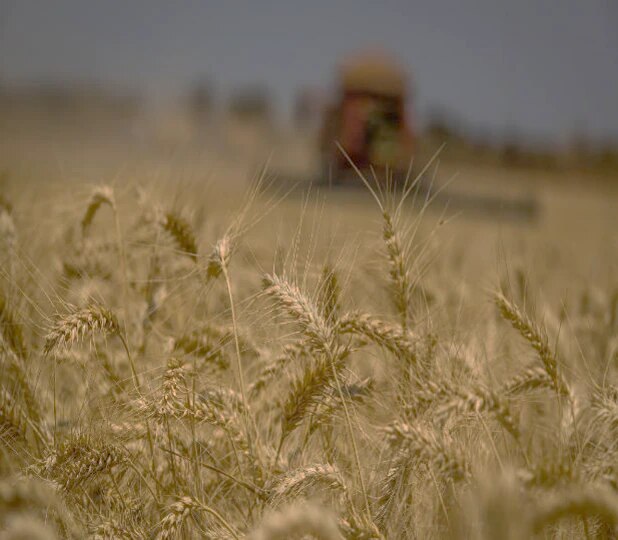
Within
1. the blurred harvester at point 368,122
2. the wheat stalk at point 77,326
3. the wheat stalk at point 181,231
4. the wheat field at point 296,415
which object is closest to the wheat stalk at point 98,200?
the wheat field at point 296,415

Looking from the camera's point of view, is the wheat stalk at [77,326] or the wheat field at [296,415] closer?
the wheat field at [296,415]

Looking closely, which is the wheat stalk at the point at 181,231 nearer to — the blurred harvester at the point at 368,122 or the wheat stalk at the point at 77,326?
the wheat stalk at the point at 77,326

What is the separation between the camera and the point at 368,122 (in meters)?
18.2

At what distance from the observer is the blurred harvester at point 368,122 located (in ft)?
57.6

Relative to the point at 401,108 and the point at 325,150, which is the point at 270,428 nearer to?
the point at 325,150

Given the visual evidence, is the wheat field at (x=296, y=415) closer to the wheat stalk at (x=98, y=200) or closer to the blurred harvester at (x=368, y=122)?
the wheat stalk at (x=98, y=200)

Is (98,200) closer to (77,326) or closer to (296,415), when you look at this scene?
(77,326)

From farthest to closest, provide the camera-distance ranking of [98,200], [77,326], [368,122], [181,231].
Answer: [368,122] → [98,200] → [181,231] → [77,326]

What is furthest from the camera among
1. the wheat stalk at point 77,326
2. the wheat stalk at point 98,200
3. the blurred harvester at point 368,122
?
the blurred harvester at point 368,122

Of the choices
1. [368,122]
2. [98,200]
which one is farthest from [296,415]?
[368,122]

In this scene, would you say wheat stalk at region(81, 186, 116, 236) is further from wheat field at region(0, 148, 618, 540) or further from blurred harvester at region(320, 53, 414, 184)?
blurred harvester at region(320, 53, 414, 184)

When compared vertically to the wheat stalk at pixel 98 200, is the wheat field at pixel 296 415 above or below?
below

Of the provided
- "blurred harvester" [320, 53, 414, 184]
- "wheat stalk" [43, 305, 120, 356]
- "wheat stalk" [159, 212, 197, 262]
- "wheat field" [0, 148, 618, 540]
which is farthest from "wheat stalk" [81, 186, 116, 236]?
"blurred harvester" [320, 53, 414, 184]

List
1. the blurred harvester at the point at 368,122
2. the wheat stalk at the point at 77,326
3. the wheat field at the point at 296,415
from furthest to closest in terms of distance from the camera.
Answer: the blurred harvester at the point at 368,122
the wheat stalk at the point at 77,326
the wheat field at the point at 296,415
